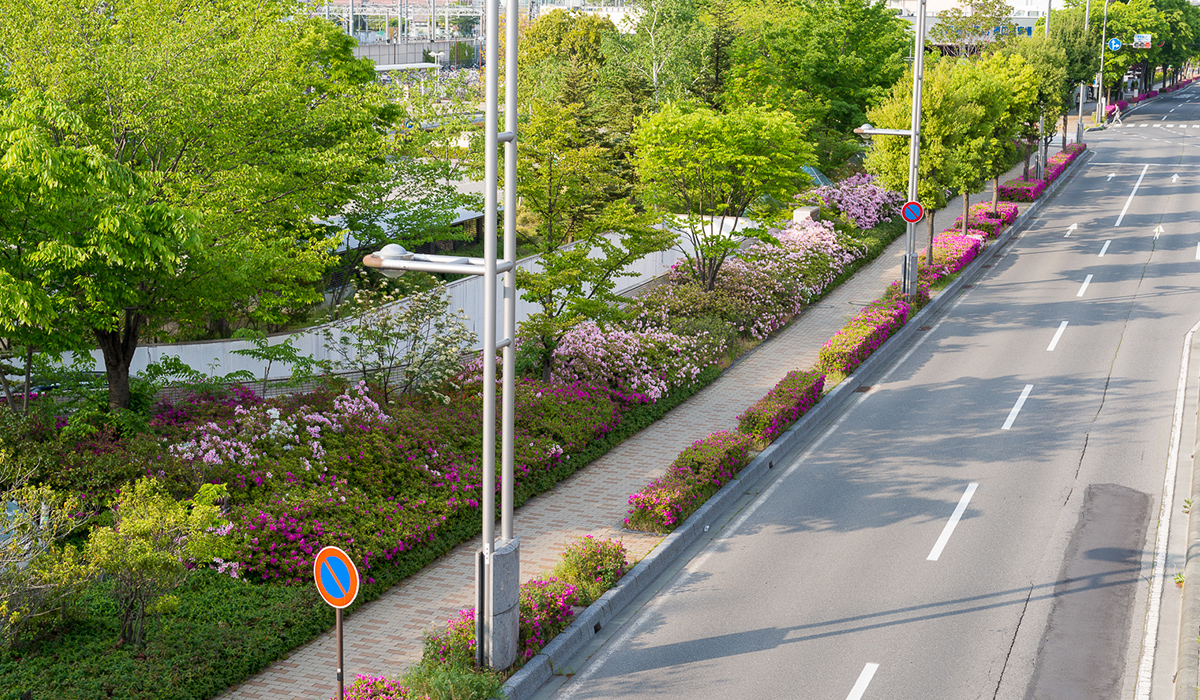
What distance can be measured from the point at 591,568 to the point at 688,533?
7.30 ft

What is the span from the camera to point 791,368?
2308 centimetres

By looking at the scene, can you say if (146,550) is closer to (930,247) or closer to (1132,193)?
(930,247)

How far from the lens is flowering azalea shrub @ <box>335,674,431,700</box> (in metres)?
10.2

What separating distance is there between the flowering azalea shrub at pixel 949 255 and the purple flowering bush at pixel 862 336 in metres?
3.24

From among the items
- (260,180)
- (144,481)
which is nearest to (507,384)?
(144,481)

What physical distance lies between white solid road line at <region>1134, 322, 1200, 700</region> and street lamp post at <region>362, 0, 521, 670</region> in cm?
649

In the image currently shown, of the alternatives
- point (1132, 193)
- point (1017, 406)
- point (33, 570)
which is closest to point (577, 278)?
point (1017, 406)

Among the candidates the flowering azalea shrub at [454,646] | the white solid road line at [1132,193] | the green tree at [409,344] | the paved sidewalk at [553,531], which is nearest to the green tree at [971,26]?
the white solid road line at [1132,193]

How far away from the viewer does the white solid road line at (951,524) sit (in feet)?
A: 47.6

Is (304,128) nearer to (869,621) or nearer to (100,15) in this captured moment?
(100,15)

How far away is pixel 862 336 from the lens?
2311 cm

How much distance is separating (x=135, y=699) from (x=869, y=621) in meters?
7.92

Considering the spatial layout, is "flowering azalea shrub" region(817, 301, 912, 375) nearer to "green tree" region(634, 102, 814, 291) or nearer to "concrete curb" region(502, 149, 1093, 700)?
"concrete curb" region(502, 149, 1093, 700)

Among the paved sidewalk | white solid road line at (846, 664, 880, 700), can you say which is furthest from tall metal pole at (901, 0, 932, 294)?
white solid road line at (846, 664, 880, 700)
